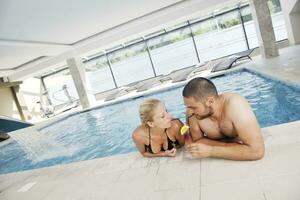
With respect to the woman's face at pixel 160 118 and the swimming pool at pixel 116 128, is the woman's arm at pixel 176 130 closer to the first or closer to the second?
the woman's face at pixel 160 118

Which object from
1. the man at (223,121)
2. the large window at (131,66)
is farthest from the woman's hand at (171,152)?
the large window at (131,66)

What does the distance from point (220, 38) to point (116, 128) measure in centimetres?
1191

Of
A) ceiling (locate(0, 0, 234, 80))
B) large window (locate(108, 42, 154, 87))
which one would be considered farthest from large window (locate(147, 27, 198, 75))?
ceiling (locate(0, 0, 234, 80))

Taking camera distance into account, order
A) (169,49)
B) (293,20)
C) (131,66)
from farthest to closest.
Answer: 1. (131,66)
2. (169,49)
3. (293,20)

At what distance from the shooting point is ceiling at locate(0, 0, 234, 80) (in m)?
6.10

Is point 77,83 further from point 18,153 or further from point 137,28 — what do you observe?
point 18,153

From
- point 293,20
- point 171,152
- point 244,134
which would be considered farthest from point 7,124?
point 293,20

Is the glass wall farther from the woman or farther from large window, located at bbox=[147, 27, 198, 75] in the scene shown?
the woman

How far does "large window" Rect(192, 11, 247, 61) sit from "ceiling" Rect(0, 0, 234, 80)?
6047 mm

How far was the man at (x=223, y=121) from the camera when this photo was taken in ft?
7.39

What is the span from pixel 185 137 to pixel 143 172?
579 mm

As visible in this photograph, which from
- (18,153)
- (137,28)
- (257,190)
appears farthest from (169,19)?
(257,190)

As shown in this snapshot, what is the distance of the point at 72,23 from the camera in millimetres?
8039

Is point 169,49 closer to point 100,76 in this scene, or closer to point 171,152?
point 100,76
